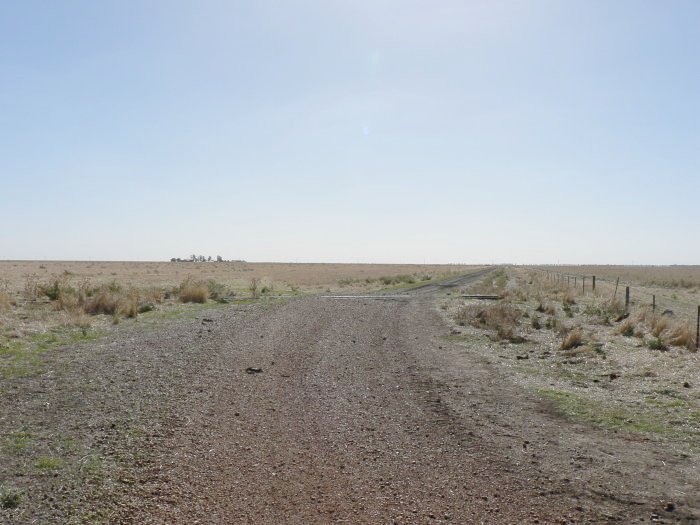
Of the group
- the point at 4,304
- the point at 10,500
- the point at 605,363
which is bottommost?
the point at 10,500

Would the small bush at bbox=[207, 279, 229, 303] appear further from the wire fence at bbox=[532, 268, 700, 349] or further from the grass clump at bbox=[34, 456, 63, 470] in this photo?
the grass clump at bbox=[34, 456, 63, 470]

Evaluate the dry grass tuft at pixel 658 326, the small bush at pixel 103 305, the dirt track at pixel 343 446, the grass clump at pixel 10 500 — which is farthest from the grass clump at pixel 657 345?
the small bush at pixel 103 305

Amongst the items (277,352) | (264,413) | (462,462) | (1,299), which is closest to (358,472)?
(462,462)

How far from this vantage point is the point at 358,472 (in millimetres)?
5941

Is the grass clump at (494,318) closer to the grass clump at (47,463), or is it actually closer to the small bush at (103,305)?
the small bush at (103,305)

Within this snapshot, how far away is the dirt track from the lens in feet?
16.8

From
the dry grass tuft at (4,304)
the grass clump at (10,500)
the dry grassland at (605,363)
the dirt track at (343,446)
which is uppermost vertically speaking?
the dry grass tuft at (4,304)

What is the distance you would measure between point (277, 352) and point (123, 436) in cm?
629

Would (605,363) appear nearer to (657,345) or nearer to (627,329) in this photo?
(657,345)

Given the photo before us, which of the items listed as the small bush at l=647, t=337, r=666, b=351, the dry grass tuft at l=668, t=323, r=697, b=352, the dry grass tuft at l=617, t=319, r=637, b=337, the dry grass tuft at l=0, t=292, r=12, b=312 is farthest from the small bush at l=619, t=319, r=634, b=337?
the dry grass tuft at l=0, t=292, r=12, b=312

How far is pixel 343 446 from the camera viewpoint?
6746 mm

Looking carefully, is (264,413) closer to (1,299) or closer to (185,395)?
(185,395)

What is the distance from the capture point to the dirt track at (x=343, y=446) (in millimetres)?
5117

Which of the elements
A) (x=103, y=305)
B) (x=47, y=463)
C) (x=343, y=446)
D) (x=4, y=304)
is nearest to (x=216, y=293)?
(x=103, y=305)
